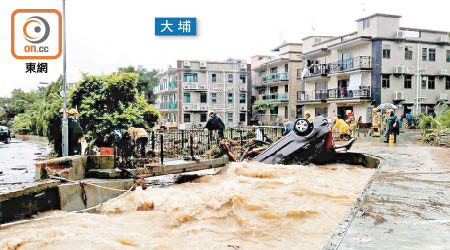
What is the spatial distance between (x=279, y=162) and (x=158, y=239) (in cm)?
774

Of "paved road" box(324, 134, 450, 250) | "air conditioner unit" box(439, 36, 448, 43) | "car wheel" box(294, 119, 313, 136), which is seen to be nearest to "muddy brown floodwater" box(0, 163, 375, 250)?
"paved road" box(324, 134, 450, 250)

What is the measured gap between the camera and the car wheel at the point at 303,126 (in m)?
14.0

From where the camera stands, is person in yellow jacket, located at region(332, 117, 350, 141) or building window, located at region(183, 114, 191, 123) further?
building window, located at region(183, 114, 191, 123)

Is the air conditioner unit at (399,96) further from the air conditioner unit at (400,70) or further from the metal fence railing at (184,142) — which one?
the metal fence railing at (184,142)

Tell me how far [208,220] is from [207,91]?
135 ft

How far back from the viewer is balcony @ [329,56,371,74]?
3362 centimetres

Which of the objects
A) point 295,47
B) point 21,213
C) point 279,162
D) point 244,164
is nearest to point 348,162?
point 279,162

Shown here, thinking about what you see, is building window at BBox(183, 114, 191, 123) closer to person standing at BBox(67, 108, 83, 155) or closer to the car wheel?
the car wheel

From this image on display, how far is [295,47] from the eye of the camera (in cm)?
4662

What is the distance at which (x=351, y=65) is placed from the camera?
35.0 m

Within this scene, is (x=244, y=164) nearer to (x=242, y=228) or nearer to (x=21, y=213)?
(x=242, y=228)

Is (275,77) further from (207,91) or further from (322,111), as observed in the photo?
(322,111)

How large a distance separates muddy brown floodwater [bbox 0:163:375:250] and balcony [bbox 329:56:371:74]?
82.4 feet

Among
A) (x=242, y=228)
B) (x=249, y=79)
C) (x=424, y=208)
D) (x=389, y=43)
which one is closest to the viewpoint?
(x=424, y=208)
